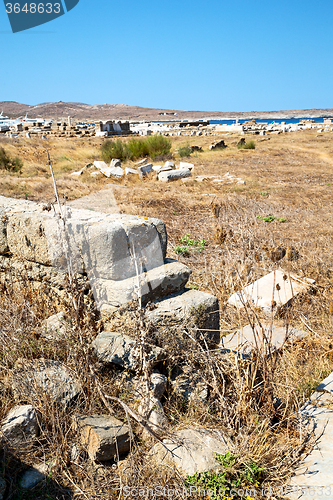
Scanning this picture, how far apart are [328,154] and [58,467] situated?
776 inches

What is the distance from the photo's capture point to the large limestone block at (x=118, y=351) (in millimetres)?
2383

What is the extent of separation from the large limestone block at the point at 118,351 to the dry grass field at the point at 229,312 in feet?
0.38

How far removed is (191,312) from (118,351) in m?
0.60

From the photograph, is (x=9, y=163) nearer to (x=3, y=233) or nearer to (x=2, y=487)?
(x=3, y=233)

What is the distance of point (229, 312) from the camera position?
4.09 m

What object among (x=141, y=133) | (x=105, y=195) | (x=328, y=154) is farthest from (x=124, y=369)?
(x=141, y=133)

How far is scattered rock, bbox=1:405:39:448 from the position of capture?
1973mm

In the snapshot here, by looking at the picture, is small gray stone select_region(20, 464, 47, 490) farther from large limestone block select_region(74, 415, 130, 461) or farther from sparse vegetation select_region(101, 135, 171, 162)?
sparse vegetation select_region(101, 135, 171, 162)

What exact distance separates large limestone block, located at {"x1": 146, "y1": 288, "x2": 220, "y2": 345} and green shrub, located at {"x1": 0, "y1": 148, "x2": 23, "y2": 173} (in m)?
12.2

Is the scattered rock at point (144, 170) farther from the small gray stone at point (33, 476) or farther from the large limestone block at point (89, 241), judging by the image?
the small gray stone at point (33, 476)

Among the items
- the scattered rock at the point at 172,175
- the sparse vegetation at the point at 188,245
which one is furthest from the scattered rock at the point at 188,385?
the scattered rock at the point at 172,175

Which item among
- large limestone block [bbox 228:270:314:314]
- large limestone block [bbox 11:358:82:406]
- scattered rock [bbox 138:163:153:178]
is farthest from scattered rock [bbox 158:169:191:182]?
large limestone block [bbox 11:358:82:406]

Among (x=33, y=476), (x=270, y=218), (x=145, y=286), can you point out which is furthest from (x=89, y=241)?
(x=270, y=218)

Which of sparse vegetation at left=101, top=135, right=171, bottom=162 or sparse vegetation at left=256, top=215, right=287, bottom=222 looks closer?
sparse vegetation at left=256, top=215, right=287, bottom=222
